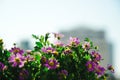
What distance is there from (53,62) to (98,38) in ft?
456

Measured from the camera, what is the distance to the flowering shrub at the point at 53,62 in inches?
144

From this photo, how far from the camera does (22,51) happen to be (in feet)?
13.0

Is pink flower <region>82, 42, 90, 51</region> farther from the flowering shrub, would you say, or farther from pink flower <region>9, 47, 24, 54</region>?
pink flower <region>9, 47, 24, 54</region>

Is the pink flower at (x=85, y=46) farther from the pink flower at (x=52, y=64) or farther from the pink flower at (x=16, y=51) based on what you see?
the pink flower at (x=16, y=51)

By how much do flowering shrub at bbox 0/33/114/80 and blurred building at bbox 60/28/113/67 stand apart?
130 m

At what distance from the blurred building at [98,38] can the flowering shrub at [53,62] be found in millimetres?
130410

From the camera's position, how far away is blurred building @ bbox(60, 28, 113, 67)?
456ft

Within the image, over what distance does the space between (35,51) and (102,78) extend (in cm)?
77

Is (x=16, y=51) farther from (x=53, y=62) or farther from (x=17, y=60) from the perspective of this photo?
(x=53, y=62)

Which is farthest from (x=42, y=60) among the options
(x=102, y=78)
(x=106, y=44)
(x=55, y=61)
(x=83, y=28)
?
(x=83, y=28)

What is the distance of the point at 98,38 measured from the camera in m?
142

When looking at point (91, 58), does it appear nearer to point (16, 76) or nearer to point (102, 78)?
point (102, 78)

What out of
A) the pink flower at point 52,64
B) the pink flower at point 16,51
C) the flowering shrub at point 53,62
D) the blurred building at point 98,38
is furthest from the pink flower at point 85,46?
the blurred building at point 98,38

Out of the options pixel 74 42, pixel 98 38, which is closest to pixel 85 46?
pixel 74 42
